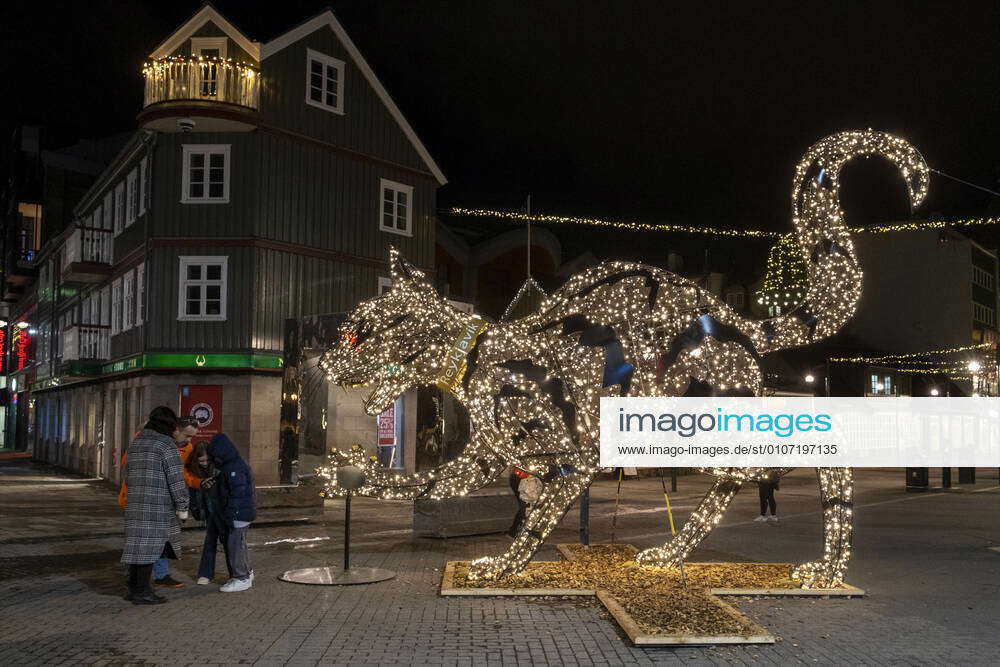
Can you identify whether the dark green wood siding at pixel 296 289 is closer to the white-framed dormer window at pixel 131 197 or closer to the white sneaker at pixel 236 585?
the white-framed dormer window at pixel 131 197

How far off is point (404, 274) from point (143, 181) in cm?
1579

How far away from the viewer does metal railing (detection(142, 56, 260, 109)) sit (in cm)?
2073

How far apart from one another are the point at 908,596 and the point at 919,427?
27.8m

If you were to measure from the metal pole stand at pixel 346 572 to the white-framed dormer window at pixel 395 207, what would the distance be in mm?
15047

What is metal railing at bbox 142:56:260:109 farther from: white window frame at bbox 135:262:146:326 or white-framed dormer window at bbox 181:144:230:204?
white window frame at bbox 135:262:146:326

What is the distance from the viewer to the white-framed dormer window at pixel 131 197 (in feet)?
77.4

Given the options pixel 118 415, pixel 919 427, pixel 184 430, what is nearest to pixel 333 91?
pixel 118 415

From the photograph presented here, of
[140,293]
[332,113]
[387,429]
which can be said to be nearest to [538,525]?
[387,429]

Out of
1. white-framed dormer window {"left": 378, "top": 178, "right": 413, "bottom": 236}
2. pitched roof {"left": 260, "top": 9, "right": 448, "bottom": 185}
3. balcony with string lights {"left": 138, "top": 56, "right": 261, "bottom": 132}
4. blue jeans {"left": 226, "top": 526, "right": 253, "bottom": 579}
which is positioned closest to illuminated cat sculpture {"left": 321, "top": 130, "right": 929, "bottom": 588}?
blue jeans {"left": 226, "top": 526, "right": 253, "bottom": 579}

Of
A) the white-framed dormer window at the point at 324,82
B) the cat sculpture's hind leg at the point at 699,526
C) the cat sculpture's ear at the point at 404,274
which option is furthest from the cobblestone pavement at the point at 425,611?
the white-framed dormer window at the point at 324,82

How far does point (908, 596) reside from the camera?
8992 mm

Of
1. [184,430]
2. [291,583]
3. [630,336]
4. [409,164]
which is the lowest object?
[291,583]

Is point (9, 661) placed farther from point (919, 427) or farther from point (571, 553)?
point (919, 427)

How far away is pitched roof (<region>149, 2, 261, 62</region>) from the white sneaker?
15389 mm
